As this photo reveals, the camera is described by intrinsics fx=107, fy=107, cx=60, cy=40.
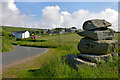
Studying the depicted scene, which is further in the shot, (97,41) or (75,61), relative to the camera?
(97,41)

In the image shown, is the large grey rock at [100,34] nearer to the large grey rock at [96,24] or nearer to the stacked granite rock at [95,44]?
the stacked granite rock at [95,44]

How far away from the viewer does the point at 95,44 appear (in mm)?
6148

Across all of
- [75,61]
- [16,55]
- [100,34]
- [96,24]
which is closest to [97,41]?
[100,34]

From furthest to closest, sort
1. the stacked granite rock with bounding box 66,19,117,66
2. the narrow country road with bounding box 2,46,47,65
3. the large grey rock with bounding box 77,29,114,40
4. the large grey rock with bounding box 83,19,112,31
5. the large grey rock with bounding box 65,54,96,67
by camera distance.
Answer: the narrow country road with bounding box 2,46,47,65
the large grey rock with bounding box 83,19,112,31
the large grey rock with bounding box 77,29,114,40
the stacked granite rock with bounding box 66,19,117,66
the large grey rock with bounding box 65,54,96,67

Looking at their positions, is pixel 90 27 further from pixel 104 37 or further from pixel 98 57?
pixel 98 57

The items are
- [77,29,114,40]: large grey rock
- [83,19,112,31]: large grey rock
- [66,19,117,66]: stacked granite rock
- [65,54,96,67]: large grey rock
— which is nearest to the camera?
[65,54,96,67]: large grey rock

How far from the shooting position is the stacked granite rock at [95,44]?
601 centimetres

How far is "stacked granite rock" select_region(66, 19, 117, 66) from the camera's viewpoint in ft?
19.7

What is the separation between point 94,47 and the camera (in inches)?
243

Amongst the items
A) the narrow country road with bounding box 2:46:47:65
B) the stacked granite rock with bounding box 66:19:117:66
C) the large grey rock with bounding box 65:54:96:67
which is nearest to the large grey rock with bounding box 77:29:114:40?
the stacked granite rock with bounding box 66:19:117:66

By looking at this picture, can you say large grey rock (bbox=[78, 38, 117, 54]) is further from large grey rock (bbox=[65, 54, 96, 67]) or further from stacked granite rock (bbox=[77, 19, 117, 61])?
large grey rock (bbox=[65, 54, 96, 67])

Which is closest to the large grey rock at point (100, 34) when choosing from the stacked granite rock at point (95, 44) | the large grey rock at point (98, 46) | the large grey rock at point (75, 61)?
the stacked granite rock at point (95, 44)

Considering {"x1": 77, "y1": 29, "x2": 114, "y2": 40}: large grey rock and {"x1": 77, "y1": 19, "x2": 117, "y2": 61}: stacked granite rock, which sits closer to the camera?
{"x1": 77, "y1": 19, "x2": 117, "y2": 61}: stacked granite rock

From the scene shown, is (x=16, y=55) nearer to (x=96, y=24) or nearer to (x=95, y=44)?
(x=95, y=44)
